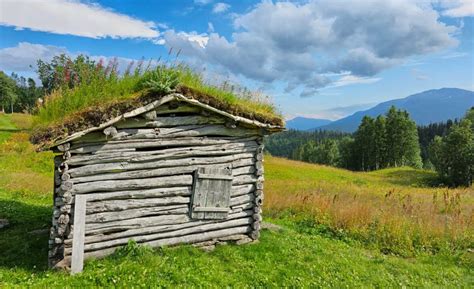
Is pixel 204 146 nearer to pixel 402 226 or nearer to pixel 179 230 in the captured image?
pixel 179 230

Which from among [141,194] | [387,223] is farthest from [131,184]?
[387,223]

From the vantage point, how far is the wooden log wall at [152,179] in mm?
7461

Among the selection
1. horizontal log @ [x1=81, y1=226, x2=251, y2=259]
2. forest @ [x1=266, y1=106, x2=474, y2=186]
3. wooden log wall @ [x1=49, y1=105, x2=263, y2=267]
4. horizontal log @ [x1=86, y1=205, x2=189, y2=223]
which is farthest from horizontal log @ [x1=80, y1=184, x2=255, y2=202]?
forest @ [x1=266, y1=106, x2=474, y2=186]

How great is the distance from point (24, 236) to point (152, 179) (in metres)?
4.15

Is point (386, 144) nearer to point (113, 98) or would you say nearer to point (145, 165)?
point (145, 165)

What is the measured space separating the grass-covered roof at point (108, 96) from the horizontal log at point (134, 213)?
1.91 meters

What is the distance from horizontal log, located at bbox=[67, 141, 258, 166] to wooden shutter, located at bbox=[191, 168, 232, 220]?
480 mm

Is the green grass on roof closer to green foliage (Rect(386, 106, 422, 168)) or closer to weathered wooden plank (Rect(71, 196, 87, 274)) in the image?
weathered wooden plank (Rect(71, 196, 87, 274))

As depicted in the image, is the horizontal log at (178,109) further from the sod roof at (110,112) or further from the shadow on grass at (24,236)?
the shadow on grass at (24,236)

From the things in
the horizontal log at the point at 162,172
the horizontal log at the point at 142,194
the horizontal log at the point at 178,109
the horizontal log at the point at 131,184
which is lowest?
the horizontal log at the point at 142,194

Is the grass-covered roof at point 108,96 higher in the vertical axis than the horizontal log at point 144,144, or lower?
higher

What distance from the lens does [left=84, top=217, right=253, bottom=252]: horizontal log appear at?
7873 millimetres

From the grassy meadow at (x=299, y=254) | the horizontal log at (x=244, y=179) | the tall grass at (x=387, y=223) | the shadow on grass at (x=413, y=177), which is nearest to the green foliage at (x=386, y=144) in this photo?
the shadow on grass at (x=413, y=177)

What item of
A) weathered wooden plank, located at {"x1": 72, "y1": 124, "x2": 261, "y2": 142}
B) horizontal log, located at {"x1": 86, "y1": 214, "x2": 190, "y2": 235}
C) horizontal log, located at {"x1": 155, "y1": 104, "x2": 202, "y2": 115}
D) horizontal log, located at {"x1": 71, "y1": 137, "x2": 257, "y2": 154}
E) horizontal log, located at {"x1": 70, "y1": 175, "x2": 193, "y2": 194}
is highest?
horizontal log, located at {"x1": 155, "y1": 104, "x2": 202, "y2": 115}
